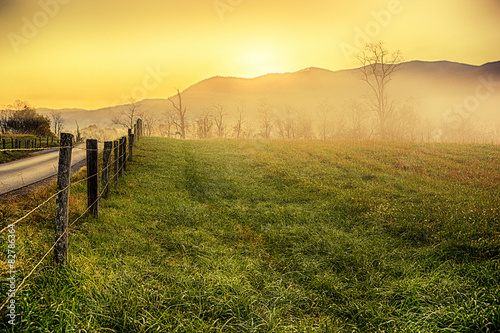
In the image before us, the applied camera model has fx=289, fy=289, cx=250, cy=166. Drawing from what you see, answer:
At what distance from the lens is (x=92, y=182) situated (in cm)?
755

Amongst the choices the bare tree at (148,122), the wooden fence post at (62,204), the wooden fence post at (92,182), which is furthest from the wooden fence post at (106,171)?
the bare tree at (148,122)

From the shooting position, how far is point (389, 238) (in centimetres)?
767

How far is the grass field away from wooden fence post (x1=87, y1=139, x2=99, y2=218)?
0.28 meters

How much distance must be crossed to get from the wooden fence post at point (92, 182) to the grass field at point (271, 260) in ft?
0.93

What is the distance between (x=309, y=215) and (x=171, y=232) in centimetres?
449

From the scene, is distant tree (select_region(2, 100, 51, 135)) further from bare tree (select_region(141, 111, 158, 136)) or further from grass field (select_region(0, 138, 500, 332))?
grass field (select_region(0, 138, 500, 332))

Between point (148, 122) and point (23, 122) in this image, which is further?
point (148, 122)

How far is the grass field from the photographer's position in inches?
154

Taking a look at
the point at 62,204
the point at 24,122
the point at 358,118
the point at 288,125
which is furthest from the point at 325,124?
the point at 62,204

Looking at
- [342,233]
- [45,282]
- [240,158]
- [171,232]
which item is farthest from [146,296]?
[240,158]

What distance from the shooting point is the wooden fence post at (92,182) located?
7.45 m

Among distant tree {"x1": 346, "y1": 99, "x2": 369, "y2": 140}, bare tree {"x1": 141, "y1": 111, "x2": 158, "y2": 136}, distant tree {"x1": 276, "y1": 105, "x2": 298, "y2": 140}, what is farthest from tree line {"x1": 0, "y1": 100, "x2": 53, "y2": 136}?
distant tree {"x1": 346, "y1": 99, "x2": 369, "y2": 140}

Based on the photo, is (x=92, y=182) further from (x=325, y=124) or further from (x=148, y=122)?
(x=148, y=122)

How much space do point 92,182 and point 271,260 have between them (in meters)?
5.01
